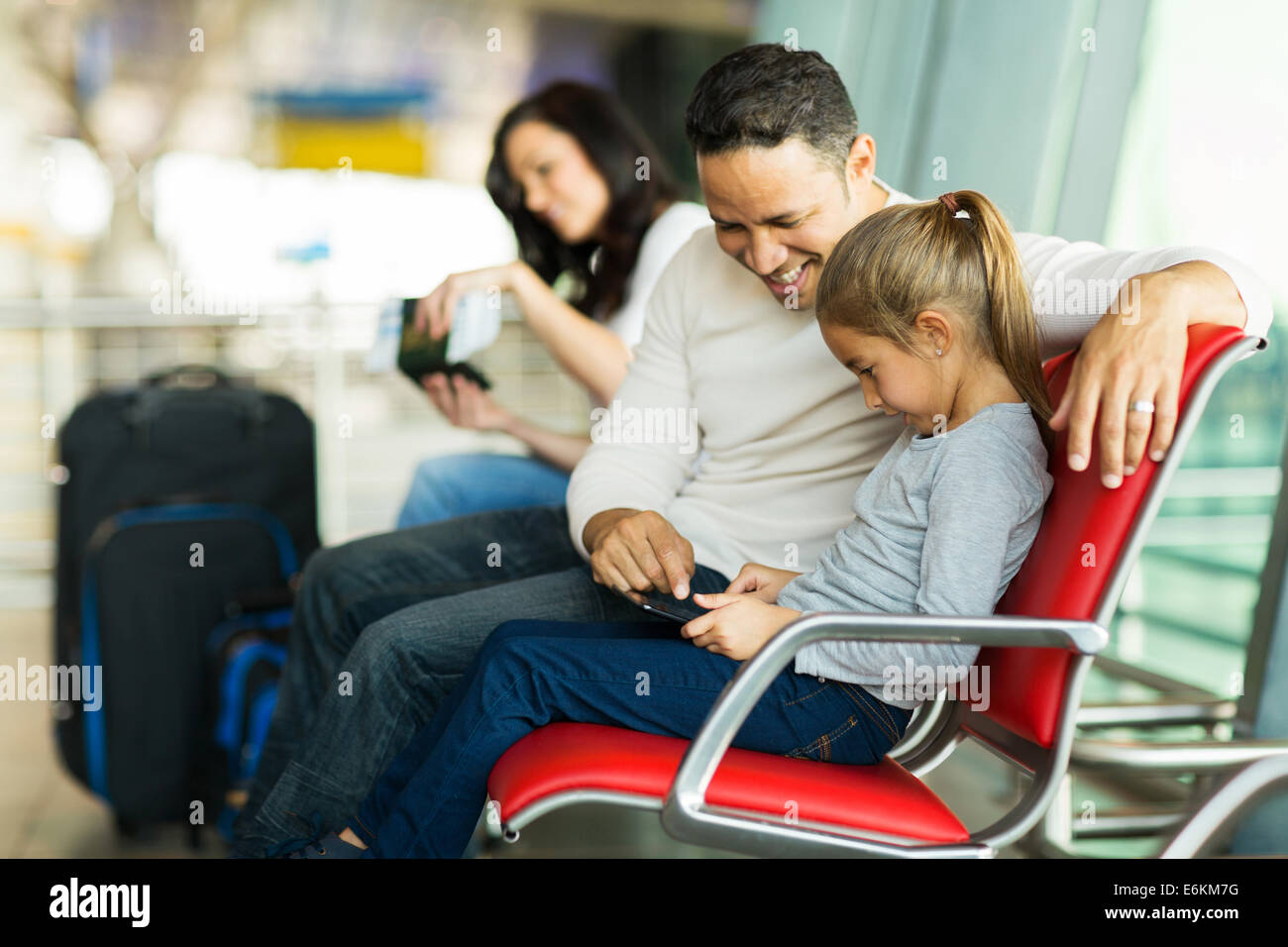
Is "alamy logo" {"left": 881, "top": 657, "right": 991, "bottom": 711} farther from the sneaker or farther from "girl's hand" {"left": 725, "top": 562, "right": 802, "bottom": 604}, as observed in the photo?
the sneaker

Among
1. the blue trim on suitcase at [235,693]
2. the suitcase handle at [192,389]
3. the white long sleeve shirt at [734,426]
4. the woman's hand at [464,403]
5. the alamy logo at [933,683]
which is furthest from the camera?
the suitcase handle at [192,389]

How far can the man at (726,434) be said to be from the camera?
3.68 feet

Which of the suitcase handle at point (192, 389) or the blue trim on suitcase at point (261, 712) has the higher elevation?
the suitcase handle at point (192, 389)

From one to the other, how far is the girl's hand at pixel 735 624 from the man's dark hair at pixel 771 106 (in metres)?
0.55

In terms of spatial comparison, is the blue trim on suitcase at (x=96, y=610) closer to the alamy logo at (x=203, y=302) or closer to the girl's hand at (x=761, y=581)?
the girl's hand at (x=761, y=581)

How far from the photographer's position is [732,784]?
109 cm

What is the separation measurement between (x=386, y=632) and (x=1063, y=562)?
0.82 metres

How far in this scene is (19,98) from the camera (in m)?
5.49

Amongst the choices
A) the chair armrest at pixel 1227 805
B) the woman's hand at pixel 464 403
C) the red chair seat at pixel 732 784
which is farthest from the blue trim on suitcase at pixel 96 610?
the chair armrest at pixel 1227 805

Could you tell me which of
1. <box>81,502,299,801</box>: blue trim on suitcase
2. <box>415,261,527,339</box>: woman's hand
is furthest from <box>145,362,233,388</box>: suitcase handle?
<box>415,261,527,339</box>: woman's hand

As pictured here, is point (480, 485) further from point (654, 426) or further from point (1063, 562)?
point (1063, 562)

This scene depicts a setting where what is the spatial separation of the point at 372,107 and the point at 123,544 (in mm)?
3808

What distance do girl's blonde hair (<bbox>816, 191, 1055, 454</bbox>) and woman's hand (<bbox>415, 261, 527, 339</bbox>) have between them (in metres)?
0.81
